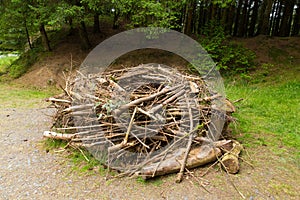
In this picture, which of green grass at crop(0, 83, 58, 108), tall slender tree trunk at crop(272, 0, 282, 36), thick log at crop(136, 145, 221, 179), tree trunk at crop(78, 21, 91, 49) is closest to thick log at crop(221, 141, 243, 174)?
thick log at crop(136, 145, 221, 179)

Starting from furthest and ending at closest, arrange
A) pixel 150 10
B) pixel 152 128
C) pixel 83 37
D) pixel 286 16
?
pixel 286 16 → pixel 83 37 → pixel 150 10 → pixel 152 128

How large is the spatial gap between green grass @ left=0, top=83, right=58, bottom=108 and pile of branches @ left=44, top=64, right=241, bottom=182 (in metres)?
4.19

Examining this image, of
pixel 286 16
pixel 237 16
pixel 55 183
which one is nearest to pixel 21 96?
pixel 55 183

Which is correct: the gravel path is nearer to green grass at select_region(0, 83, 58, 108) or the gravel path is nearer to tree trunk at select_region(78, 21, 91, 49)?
green grass at select_region(0, 83, 58, 108)

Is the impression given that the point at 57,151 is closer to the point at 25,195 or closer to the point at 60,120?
the point at 60,120

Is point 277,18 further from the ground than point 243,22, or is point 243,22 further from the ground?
point 277,18

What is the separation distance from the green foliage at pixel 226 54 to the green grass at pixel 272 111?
0.82m

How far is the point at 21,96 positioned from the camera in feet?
26.5

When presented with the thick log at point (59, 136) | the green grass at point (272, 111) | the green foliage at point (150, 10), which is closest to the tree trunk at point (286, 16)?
the green grass at point (272, 111)

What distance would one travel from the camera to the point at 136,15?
327 inches

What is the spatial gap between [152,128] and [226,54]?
23.0 ft

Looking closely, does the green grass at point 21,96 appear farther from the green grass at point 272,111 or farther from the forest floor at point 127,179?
the green grass at point 272,111

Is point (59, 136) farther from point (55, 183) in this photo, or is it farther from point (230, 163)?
point (230, 163)

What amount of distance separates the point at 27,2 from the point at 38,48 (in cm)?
314
